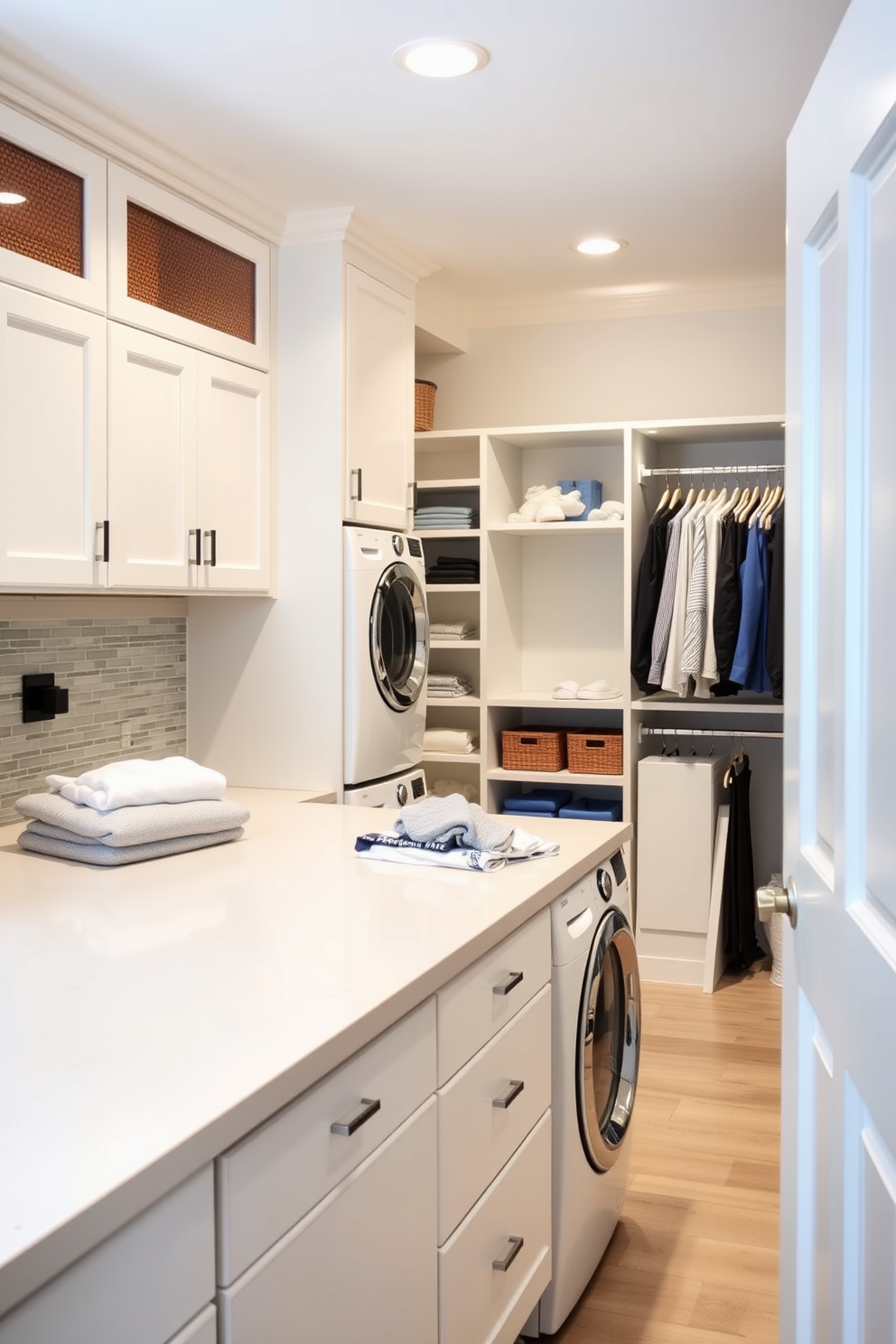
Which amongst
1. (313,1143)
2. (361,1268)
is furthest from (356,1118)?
(361,1268)

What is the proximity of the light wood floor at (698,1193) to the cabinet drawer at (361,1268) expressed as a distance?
78cm

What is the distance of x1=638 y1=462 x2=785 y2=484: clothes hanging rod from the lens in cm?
427

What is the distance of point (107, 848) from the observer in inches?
86.7

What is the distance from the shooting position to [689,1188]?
275 cm

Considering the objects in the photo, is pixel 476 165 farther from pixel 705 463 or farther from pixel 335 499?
pixel 705 463

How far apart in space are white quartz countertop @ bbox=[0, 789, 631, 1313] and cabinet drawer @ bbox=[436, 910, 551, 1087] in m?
0.05

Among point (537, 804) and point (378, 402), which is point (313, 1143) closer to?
point (378, 402)

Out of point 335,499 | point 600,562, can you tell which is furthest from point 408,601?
point 600,562

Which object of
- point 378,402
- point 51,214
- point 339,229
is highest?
point 339,229

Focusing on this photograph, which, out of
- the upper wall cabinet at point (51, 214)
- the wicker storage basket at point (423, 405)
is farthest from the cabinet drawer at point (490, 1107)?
the wicker storage basket at point (423, 405)

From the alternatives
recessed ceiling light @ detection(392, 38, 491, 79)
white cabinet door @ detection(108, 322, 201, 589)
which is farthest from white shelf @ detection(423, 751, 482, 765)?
recessed ceiling light @ detection(392, 38, 491, 79)

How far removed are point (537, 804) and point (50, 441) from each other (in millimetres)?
2391

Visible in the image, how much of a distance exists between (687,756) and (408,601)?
4.22 feet

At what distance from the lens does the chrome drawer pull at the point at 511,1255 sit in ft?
6.13
